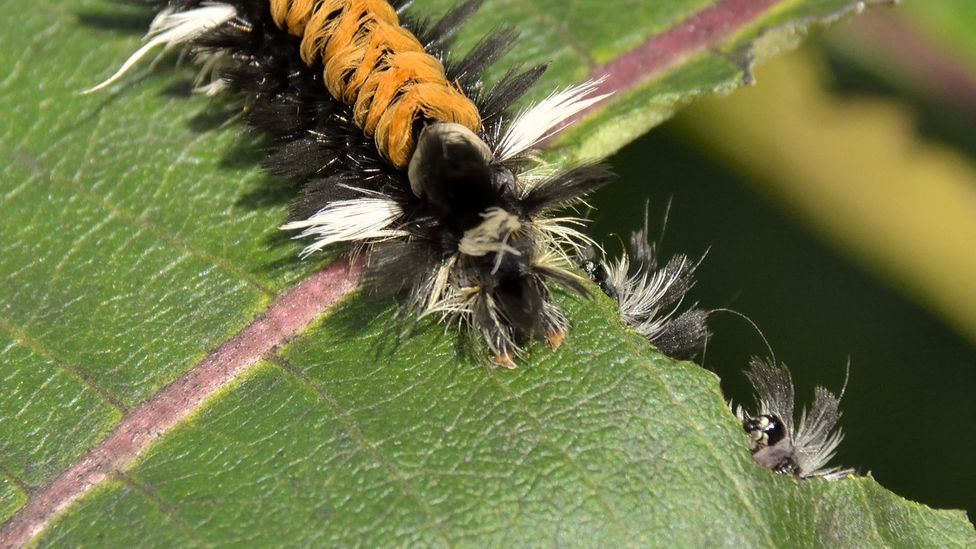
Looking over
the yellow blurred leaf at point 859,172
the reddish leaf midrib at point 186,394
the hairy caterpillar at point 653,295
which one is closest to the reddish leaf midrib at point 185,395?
the reddish leaf midrib at point 186,394

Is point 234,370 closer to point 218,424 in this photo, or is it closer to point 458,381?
point 218,424

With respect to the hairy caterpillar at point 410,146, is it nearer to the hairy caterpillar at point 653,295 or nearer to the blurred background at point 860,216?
the hairy caterpillar at point 653,295

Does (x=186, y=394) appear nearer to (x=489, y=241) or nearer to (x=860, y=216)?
(x=489, y=241)

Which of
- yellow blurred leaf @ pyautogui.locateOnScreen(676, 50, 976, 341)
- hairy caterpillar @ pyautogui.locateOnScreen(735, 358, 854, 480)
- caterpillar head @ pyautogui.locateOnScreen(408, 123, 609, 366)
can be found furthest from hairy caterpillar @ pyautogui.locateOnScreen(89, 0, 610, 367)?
yellow blurred leaf @ pyautogui.locateOnScreen(676, 50, 976, 341)

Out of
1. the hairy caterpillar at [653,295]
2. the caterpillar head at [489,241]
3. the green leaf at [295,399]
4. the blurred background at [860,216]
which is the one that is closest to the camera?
the green leaf at [295,399]

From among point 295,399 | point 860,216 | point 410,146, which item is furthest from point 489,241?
point 860,216

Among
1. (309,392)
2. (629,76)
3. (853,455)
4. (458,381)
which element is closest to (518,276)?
(458,381)

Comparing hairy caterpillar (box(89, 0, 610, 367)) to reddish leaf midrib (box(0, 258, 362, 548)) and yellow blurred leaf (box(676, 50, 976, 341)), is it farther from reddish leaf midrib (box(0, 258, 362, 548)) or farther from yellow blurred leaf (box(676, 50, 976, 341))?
yellow blurred leaf (box(676, 50, 976, 341))
